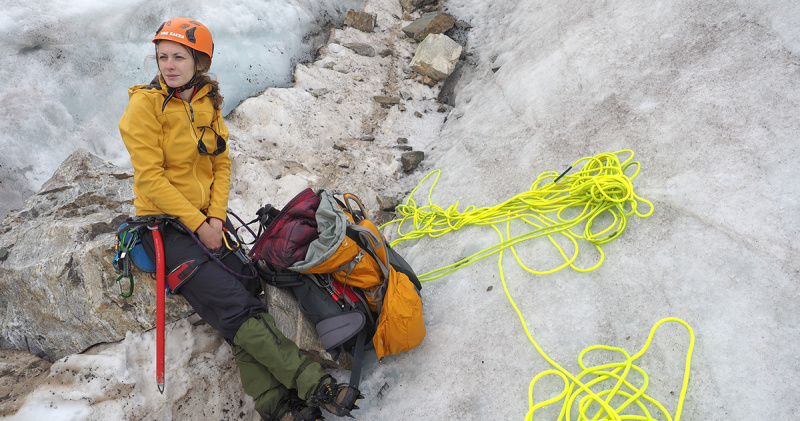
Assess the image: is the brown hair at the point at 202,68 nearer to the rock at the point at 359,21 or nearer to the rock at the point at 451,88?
the rock at the point at 451,88

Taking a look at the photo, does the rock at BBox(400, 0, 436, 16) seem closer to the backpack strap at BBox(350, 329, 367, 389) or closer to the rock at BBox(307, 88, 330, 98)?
the rock at BBox(307, 88, 330, 98)

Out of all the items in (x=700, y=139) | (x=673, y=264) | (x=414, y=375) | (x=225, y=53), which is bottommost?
(x=414, y=375)

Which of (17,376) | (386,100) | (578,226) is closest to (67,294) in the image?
(17,376)

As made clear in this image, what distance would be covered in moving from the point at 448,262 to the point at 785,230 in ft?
8.60

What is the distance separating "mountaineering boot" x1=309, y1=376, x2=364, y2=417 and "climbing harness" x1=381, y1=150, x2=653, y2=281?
1.55 m

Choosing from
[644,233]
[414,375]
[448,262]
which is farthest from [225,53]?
[644,233]

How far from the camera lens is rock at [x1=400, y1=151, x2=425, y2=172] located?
19.8 feet

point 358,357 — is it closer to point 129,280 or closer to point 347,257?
point 347,257

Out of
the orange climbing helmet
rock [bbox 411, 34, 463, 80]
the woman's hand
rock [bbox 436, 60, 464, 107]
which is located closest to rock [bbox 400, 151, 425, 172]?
rock [bbox 436, 60, 464, 107]

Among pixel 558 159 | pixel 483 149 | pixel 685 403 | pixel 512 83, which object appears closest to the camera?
pixel 685 403

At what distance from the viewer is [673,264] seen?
3340 millimetres

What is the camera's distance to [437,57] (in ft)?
24.6

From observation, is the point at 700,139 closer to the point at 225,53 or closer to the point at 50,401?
the point at 50,401

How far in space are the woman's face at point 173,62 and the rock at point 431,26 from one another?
19.9 feet
